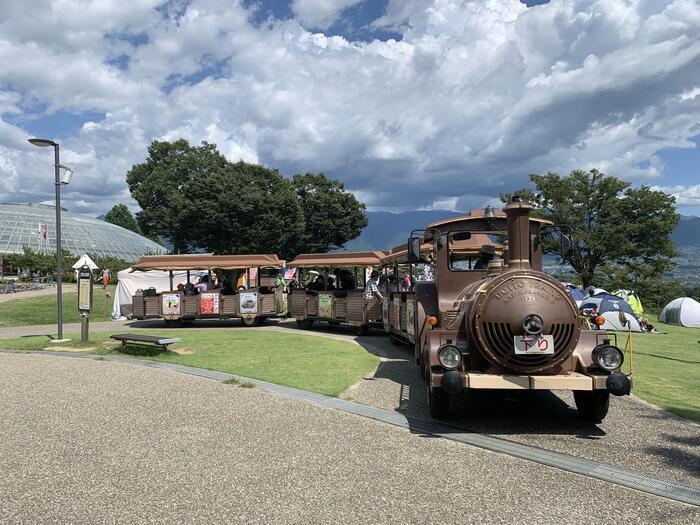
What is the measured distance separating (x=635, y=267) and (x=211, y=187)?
31612 millimetres

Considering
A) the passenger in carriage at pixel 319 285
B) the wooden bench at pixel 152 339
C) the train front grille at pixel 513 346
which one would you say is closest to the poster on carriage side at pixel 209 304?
the passenger in carriage at pixel 319 285

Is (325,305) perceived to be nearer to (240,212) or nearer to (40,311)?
(40,311)

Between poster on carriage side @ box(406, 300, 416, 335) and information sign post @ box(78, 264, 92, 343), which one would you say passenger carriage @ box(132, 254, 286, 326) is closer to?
information sign post @ box(78, 264, 92, 343)

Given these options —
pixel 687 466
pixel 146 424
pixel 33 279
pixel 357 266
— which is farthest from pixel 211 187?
pixel 687 466

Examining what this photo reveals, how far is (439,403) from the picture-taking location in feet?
19.5

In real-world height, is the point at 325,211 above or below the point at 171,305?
above

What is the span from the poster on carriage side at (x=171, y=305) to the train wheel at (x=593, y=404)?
49.0ft

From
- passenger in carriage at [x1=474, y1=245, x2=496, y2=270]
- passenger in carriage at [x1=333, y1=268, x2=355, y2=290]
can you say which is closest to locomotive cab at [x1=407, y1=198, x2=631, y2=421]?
passenger in carriage at [x1=474, y1=245, x2=496, y2=270]

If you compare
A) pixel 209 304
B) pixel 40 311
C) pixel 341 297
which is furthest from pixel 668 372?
pixel 40 311

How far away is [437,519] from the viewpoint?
3.54 meters

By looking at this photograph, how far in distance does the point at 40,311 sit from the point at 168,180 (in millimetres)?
30157

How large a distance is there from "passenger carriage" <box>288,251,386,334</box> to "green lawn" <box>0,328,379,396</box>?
5.77ft

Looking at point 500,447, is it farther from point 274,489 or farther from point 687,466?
point 274,489

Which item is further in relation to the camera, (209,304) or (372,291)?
(209,304)
